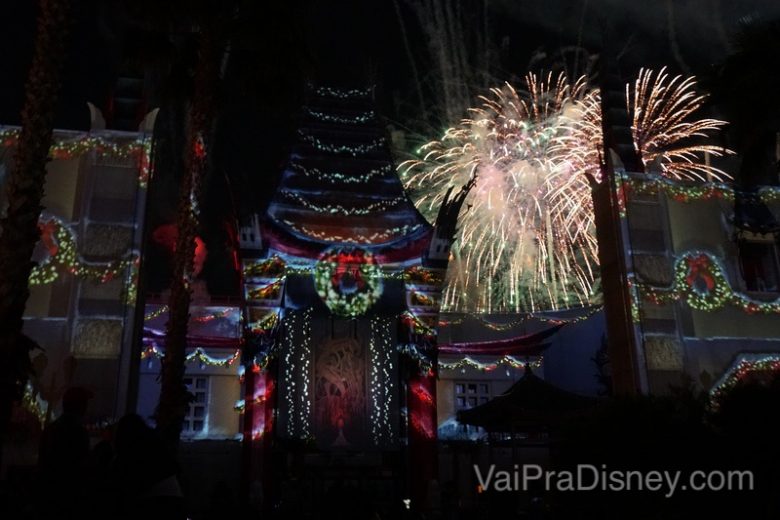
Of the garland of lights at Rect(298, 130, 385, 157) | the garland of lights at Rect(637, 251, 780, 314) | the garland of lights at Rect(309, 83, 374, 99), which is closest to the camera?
the garland of lights at Rect(637, 251, 780, 314)

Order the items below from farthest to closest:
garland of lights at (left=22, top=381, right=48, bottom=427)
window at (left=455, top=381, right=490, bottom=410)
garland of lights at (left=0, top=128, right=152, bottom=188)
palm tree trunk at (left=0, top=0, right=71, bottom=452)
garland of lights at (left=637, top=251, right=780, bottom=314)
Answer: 1. window at (left=455, top=381, right=490, bottom=410)
2. garland of lights at (left=637, top=251, right=780, bottom=314)
3. garland of lights at (left=0, top=128, right=152, bottom=188)
4. garland of lights at (left=22, top=381, right=48, bottom=427)
5. palm tree trunk at (left=0, top=0, right=71, bottom=452)

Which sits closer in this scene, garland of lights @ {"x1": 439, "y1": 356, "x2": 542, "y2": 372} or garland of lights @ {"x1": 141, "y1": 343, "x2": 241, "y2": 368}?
garland of lights @ {"x1": 141, "y1": 343, "x2": 241, "y2": 368}

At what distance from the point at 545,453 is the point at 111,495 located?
2020 centimetres

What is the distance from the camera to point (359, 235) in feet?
62.4

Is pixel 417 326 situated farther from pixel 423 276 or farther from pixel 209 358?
pixel 209 358

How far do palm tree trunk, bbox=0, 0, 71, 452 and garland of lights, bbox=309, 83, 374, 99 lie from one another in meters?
11.2

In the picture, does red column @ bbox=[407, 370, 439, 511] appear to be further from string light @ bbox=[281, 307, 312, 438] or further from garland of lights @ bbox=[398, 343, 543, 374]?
garland of lights @ bbox=[398, 343, 543, 374]

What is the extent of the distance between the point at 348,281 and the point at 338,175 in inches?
125

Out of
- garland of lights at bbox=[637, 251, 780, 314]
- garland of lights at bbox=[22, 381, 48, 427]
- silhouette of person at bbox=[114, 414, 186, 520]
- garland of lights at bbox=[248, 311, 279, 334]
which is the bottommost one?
silhouette of person at bbox=[114, 414, 186, 520]

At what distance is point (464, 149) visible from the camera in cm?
2733

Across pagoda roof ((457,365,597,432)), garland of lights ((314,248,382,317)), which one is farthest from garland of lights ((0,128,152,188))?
pagoda roof ((457,365,597,432))

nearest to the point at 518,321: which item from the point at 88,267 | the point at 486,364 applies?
the point at 486,364

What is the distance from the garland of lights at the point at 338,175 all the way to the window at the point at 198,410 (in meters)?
6.86

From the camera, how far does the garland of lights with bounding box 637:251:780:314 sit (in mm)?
17539
